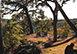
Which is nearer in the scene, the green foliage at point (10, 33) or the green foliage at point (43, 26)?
the green foliage at point (10, 33)

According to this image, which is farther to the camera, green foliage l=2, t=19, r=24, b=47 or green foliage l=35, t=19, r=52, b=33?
green foliage l=35, t=19, r=52, b=33

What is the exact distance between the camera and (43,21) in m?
25.9

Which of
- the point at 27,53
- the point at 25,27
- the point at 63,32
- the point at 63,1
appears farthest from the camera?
the point at 25,27

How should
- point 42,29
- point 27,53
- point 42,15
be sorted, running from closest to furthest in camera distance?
point 27,53 < point 42,15 < point 42,29

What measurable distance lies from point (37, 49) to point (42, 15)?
38.5 ft

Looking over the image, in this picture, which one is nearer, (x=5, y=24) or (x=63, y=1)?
(x=5, y=24)

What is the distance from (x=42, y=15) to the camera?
21859 mm

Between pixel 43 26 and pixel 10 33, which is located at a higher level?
pixel 10 33

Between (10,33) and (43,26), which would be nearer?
(10,33)

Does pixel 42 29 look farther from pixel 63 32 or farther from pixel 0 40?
pixel 0 40

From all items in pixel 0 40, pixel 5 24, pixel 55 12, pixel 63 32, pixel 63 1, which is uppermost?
pixel 63 1

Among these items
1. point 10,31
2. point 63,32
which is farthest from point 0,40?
point 63,32

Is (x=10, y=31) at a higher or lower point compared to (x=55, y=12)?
lower

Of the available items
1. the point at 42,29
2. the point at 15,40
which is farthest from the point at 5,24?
the point at 42,29
